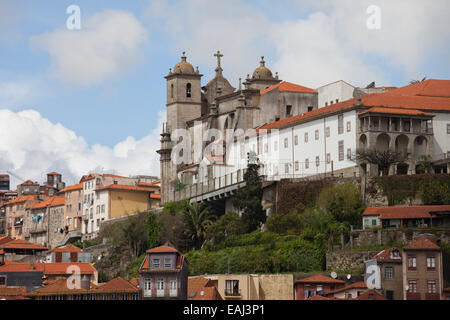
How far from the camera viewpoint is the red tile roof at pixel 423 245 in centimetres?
8169

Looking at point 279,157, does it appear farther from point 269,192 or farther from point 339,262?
point 339,262

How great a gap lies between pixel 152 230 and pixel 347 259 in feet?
95.0

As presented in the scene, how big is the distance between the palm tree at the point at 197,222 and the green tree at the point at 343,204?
16.8 meters

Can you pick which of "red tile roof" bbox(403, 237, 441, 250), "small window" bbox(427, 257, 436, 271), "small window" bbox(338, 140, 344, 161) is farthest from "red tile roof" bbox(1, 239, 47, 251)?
"small window" bbox(427, 257, 436, 271)

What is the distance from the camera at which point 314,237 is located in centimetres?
9069

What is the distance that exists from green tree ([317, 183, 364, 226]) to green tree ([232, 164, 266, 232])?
7908 millimetres

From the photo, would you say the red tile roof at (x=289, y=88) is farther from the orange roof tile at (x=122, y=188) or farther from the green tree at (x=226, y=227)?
the orange roof tile at (x=122, y=188)

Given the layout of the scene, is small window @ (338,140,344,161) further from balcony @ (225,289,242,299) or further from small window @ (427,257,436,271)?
small window @ (427,257,436,271)

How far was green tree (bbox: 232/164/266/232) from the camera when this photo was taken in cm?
9956

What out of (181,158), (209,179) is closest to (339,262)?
(209,179)

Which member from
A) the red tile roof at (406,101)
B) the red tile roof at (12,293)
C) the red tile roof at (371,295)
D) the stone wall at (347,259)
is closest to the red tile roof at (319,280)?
the stone wall at (347,259)

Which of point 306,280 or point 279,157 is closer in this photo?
point 306,280

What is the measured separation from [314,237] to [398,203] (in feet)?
26.3

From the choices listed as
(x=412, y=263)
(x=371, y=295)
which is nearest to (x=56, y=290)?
(x=371, y=295)
